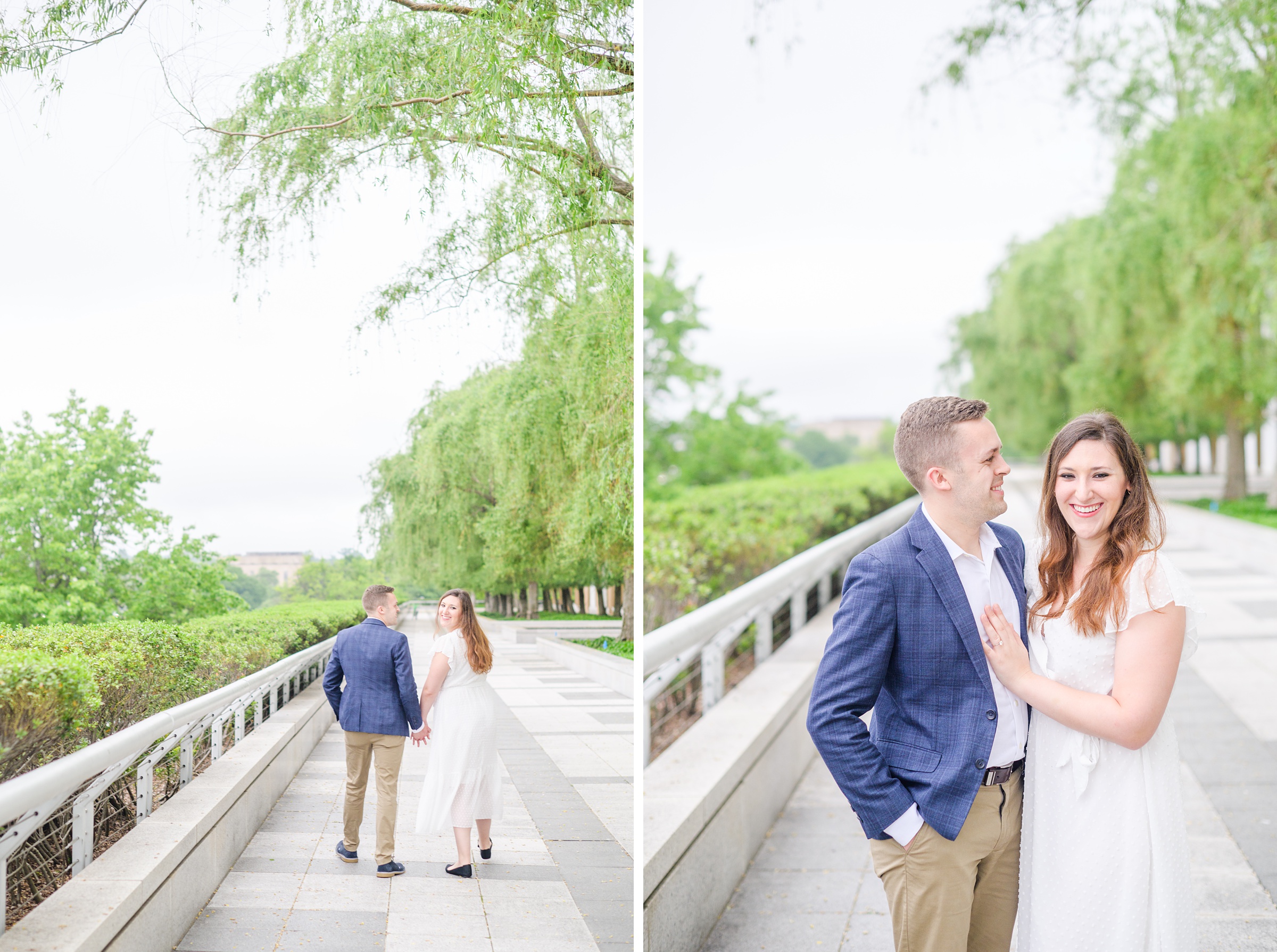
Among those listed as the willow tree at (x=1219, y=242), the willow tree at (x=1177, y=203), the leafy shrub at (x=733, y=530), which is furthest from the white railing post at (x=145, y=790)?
the willow tree at (x=1219, y=242)

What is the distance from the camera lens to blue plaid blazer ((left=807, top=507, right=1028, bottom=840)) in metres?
1.98

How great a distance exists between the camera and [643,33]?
10.9 ft

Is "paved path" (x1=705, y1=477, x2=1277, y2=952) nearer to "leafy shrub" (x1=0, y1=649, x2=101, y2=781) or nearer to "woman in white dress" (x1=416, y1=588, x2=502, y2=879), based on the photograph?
"woman in white dress" (x1=416, y1=588, x2=502, y2=879)

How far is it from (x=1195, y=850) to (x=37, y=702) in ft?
14.2

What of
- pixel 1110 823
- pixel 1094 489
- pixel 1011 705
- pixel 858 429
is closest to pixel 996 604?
pixel 1011 705

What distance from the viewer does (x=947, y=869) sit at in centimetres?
204

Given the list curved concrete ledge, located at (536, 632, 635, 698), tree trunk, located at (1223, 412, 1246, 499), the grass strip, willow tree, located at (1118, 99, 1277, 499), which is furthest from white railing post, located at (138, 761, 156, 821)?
tree trunk, located at (1223, 412, 1246, 499)

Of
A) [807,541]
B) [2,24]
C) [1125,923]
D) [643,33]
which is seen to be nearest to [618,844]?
[1125,923]

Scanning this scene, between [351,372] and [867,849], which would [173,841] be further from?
[867,849]

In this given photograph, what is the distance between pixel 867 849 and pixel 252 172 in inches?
144

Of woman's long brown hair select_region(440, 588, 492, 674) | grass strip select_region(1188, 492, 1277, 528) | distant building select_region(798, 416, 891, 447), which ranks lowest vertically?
woman's long brown hair select_region(440, 588, 492, 674)

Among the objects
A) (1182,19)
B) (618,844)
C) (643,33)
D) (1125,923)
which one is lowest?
(618,844)

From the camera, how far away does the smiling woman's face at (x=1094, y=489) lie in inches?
83.0

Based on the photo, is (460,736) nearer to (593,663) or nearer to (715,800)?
(593,663)
